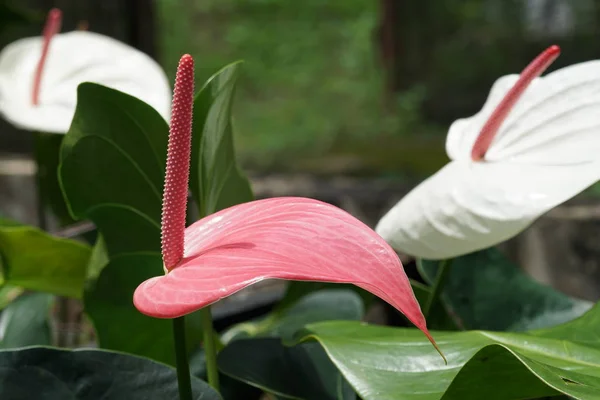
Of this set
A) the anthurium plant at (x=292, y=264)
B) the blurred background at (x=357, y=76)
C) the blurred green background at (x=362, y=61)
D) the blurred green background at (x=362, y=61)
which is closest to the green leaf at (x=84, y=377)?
Answer: the anthurium plant at (x=292, y=264)

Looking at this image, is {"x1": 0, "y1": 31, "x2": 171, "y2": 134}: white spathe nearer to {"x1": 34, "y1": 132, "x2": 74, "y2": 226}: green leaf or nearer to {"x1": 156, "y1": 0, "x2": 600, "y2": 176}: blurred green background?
{"x1": 34, "y1": 132, "x2": 74, "y2": 226}: green leaf

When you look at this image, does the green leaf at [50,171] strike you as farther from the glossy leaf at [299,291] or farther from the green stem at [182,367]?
the green stem at [182,367]

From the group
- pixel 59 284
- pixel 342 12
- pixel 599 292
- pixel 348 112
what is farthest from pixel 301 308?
pixel 342 12

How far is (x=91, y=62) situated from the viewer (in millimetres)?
519

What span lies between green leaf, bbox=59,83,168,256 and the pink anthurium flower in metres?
0.10

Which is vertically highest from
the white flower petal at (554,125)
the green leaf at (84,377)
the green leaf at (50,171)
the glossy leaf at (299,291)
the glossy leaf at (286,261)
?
the white flower petal at (554,125)

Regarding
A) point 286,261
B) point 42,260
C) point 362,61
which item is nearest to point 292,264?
point 286,261

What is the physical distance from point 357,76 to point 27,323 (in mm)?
1896

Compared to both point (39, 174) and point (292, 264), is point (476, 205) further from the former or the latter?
point (39, 174)

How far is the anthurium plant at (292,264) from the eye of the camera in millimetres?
187

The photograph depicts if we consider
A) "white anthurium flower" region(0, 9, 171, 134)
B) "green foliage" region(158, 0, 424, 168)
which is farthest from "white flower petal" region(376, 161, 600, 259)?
"green foliage" region(158, 0, 424, 168)

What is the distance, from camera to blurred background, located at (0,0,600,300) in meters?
1.18

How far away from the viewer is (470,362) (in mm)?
210

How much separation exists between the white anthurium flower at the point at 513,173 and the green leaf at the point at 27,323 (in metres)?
0.24
